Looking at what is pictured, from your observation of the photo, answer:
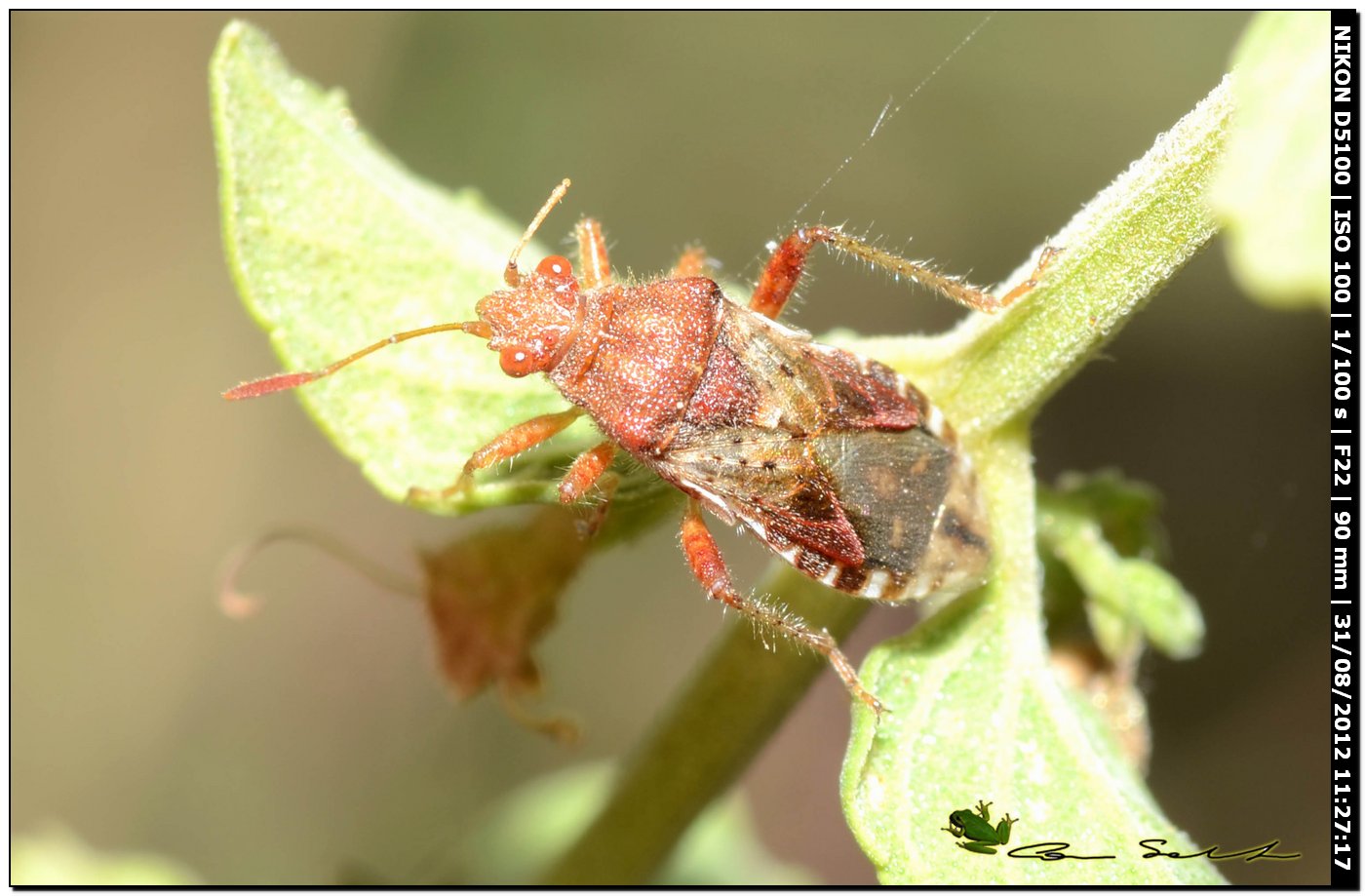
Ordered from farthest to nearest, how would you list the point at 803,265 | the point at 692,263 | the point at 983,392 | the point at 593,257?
the point at 593,257 → the point at 692,263 → the point at 803,265 → the point at 983,392

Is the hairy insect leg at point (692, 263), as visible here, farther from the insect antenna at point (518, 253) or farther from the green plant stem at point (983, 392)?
the green plant stem at point (983, 392)

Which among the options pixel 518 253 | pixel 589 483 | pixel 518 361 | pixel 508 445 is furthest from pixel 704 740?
pixel 518 253

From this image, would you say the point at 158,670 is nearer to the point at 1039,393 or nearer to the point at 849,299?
the point at 849,299

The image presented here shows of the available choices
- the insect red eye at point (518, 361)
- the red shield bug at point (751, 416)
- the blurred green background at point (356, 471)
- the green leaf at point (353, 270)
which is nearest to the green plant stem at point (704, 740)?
the red shield bug at point (751, 416)
